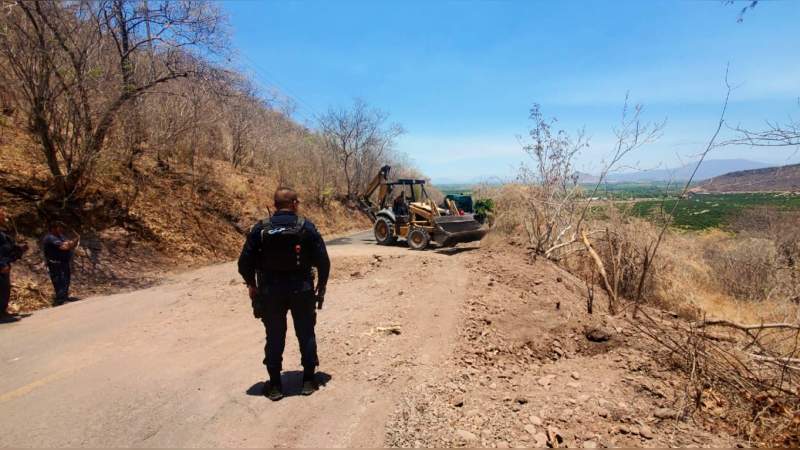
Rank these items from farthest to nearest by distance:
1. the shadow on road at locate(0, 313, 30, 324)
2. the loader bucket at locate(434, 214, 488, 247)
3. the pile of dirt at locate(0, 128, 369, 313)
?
1. the loader bucket at locate(434, 214, 488, 247)
2. the pile of dirt at locate(0, 128, 369, 313)
3. the shadow on road at locate(0, 313, 30, 324)

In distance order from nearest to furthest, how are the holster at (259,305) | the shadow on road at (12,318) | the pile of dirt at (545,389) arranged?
the pile of dirt at (545,389), the holster at (259,305), the shadow on road at (12,318)

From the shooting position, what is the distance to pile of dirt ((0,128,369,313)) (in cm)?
909

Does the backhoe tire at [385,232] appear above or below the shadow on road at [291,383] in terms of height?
above

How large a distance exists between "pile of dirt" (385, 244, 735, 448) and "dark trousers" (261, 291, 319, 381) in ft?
3.25

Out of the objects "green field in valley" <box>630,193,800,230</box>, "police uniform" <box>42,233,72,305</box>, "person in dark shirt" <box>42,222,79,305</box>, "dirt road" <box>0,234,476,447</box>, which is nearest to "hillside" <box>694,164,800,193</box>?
"green field in valley" <box>630,193,800,230</box>

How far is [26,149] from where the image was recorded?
424 inches

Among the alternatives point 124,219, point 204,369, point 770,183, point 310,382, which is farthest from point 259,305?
point 124,219

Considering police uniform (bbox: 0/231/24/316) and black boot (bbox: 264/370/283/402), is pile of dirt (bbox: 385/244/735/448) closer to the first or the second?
black boot (bbox: 264/370/283/402)

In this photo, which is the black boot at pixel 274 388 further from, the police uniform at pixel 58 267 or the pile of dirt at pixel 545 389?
the police uniform at pixel 58 267

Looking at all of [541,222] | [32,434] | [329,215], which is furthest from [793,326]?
[329,215]

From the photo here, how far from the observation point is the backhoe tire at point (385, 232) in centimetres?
1414

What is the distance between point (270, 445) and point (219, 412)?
2.36ft

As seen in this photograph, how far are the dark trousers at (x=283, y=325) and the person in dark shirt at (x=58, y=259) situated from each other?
611cm

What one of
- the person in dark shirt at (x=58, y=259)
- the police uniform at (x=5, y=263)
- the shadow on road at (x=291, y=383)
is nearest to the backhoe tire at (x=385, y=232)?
the person in dark shirt at (x=58, y=259)
